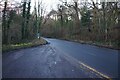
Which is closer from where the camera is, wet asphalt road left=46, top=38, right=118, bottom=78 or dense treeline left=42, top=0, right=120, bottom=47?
wet asphalt road left=46, top=38, right=118, bottom=78

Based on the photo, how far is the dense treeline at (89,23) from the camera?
47062mm

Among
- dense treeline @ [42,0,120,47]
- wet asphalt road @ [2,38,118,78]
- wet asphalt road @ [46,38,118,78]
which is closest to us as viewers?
wet asphalt road @ [2,38,118,78]

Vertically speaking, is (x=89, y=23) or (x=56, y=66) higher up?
(x=89, y=23)

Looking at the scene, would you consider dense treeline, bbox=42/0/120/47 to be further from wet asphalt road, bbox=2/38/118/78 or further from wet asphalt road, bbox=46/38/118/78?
wet asphalt road, bbox=2/38/118/78

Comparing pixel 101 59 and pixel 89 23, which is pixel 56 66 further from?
pixel 89 23

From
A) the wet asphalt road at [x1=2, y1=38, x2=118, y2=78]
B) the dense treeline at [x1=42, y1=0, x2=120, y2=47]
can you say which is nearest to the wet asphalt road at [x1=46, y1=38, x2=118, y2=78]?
the wet asphalt road at [x1=2, y1=38, x2=118, y2=78]

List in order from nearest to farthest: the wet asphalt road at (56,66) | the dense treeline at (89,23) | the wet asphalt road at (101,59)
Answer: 1. the wet asphalt road at (56,66)
2. the wet asphalt road at (101,59)
3. the dense treeline at (89,23)

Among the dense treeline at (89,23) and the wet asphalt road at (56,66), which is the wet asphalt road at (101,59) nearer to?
the wet asphalt road at (56,66)

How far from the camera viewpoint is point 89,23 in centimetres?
7106

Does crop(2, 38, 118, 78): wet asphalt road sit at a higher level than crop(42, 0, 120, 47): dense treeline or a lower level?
lower

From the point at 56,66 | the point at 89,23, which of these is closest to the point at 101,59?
the point at 56,66

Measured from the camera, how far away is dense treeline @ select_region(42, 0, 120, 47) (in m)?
47.1

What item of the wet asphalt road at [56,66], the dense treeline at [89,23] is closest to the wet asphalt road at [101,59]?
the wet asphalt road at [56,66]

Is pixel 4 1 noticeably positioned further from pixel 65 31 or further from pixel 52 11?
pixel 52 11
